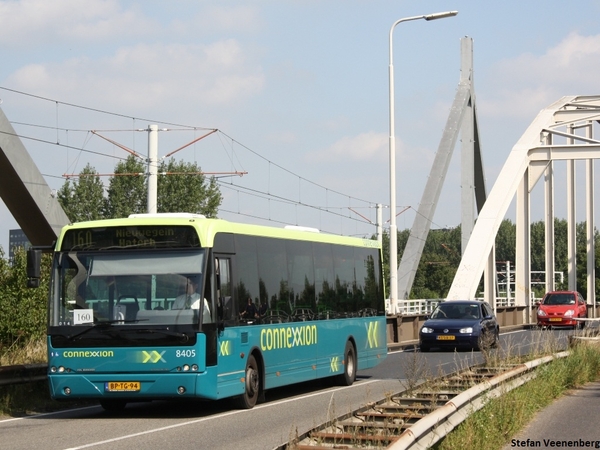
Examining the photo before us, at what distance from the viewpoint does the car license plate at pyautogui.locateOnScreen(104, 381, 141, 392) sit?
13250mm

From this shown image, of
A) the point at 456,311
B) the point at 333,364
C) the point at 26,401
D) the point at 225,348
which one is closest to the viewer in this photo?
the point at 225,348

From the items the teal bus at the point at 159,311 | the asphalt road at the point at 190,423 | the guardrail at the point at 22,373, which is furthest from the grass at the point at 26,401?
the teal bus at the point at 159,311

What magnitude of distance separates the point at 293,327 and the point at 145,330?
3.34m

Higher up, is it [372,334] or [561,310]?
[372,334]

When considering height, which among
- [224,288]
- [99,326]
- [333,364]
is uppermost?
[224,288]

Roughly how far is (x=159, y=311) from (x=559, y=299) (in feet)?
112

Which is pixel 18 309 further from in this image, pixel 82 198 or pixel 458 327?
pixel 82 198

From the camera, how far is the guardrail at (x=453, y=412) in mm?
8188

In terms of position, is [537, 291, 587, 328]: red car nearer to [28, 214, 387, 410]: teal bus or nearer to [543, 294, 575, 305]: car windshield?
[543, 294, 575, 305]: car windshield

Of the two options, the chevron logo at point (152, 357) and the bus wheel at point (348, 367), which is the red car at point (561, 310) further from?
the chevron logo at point (152, 357)

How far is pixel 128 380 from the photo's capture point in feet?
43.5

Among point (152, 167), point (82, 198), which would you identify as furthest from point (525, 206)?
point (82, 198)

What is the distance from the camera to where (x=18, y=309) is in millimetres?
19609

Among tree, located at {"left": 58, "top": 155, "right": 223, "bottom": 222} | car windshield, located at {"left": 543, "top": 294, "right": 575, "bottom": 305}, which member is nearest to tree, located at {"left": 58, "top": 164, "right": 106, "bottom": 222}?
tree, located at {"left": 58, "top": 155, "right": 223, "bottom": 222}
